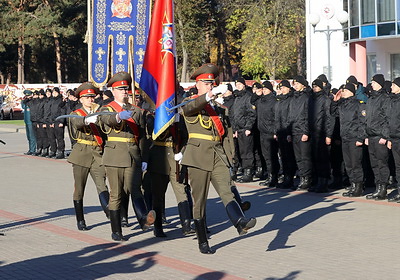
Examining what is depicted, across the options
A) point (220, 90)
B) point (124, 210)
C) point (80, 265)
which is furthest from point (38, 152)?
point (220, 90)

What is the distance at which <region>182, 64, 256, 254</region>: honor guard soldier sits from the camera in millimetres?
9094

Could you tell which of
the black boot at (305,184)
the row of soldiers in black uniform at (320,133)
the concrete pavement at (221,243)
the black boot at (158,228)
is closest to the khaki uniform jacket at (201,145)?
the concrete pavement at (221,243)

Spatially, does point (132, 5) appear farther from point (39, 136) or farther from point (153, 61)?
point (153, 61)

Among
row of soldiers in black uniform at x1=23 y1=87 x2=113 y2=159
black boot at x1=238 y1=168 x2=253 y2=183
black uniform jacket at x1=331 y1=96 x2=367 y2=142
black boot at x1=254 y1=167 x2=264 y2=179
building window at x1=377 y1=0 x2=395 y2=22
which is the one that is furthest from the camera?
building window at x1=377 y1=0 x2=395 y2=22

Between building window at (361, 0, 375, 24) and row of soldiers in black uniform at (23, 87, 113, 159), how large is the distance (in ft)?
69.0

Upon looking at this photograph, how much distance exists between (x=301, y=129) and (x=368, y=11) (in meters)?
27.2

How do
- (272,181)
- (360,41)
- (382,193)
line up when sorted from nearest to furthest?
(382,193) < (272,181) < (360,41)

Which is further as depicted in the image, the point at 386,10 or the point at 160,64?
the point at 386,10

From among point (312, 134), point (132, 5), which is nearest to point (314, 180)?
point (312, 134)

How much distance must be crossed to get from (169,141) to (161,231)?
1109 mm

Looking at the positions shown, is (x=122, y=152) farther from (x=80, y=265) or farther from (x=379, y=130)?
(x=379, y=130)

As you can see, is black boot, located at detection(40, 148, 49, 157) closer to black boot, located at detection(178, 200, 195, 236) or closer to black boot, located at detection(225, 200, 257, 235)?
black boot, located at detection(178, 200, 195, 236)

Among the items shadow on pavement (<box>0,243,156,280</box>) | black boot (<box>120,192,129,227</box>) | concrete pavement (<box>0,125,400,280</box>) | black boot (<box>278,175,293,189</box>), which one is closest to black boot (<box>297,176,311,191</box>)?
black boot (<box>278,175,293,189</box>)

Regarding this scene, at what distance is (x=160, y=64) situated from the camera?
10.2 metres
